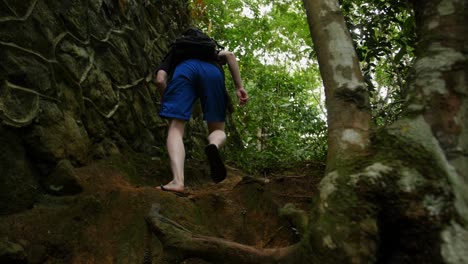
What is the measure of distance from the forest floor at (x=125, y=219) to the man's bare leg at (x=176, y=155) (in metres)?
0.19

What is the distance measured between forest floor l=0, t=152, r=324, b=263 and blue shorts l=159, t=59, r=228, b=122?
745mm

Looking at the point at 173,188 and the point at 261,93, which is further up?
the point at 261,93

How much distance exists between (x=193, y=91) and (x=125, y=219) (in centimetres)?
154

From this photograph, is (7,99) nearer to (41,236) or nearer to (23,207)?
(23,207)

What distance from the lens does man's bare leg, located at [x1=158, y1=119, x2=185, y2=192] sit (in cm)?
321

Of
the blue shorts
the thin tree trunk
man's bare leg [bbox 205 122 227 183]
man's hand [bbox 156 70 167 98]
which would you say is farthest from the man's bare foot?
the thin tree trunk

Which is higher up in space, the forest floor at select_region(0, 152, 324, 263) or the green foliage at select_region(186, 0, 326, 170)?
the green foliage at select_region(186, 0, 326, 170)

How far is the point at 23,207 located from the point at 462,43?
253 centimetres

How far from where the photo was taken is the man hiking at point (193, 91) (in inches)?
136

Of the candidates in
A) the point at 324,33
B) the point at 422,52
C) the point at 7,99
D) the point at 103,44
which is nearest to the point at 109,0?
the point at 103,44

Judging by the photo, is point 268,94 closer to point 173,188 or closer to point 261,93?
point 261,93

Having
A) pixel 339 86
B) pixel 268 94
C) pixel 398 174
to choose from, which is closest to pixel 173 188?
pixel 339 86

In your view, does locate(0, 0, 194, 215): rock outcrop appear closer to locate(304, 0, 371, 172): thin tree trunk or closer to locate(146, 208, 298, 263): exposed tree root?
locate(146, 208, 298, 263): exposed tree root

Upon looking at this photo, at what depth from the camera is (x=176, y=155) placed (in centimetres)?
335
